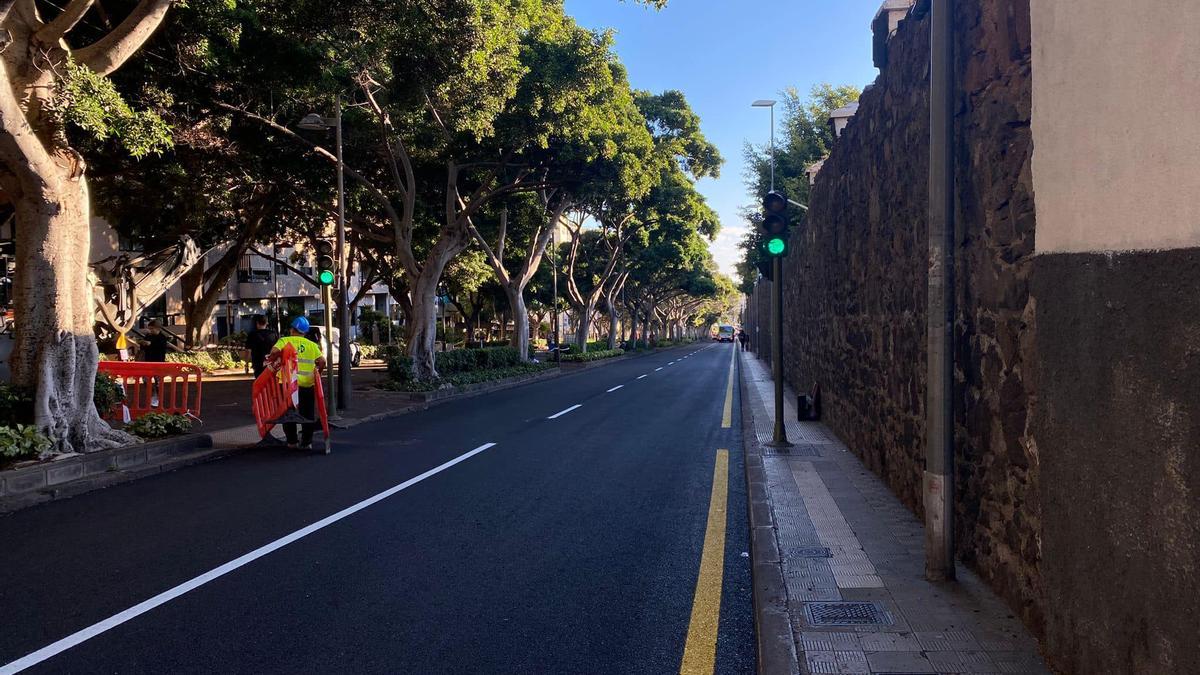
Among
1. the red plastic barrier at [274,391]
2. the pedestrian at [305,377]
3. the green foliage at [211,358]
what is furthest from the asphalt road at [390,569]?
the green foliage at [211,358]

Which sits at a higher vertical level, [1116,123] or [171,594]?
[1116,123]

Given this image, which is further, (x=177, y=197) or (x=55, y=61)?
(x=177, y=197)

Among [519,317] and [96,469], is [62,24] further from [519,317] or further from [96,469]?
[519,317]

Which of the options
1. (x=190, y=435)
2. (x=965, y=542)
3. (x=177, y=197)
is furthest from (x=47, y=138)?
(x=177, y=197)

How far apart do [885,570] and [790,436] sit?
6502 mm

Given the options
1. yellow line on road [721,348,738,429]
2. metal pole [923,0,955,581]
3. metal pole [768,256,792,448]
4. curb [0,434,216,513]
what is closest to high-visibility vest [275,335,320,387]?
curb [0,434,216,513]

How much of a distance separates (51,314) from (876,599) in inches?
372

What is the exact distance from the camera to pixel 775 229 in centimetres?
1024

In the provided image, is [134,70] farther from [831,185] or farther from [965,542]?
[965,542]

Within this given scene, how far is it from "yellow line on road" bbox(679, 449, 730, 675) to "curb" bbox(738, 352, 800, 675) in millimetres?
239

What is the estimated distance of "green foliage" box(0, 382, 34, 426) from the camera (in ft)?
28.6

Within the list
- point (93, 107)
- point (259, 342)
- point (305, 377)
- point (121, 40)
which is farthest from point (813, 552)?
point (259, 342)

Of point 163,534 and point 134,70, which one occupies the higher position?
point 134,70

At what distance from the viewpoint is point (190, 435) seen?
1062cm
